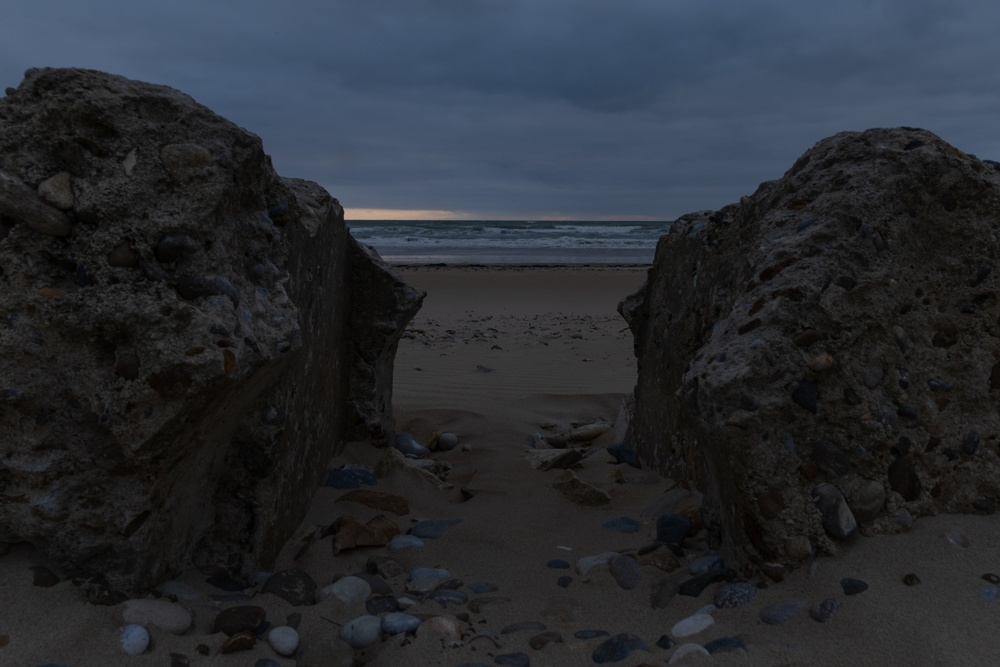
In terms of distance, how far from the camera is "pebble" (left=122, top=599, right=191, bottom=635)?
5.57ft

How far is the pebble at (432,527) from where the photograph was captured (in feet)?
8.55

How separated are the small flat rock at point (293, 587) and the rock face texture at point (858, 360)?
3.43ft

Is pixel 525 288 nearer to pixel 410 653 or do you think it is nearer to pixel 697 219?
pixel 697 219

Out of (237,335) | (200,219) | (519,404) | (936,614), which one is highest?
(200,219)

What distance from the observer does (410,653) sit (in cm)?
175

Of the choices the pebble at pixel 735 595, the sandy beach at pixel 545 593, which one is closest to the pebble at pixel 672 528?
the sandy beach at pixel 545 593

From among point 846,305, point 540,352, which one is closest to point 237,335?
point 846,305

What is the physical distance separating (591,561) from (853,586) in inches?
27.8

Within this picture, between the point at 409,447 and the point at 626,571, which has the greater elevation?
the point at 626,571

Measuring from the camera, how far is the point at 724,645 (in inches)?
64.8

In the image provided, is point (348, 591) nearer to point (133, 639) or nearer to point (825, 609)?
point (133, 639)

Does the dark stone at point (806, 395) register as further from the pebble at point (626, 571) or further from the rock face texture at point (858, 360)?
the pebble at point (626, 571)

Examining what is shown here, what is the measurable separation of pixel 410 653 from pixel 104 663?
23.3 inches

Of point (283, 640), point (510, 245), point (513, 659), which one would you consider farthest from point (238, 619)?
point (510, 245)
